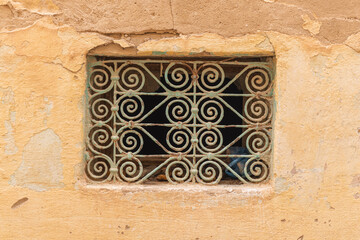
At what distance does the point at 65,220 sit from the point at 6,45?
3.73 ft

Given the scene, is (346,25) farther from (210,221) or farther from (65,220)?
(65,220)

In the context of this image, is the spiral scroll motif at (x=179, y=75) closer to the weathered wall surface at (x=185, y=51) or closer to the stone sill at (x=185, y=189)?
the weathered wall surface at (x=185, y=51)

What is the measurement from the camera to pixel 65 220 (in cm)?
244

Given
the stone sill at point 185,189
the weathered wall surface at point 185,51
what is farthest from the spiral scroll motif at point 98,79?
the stone sill at point 185,189

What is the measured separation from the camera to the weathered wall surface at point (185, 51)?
2422mm

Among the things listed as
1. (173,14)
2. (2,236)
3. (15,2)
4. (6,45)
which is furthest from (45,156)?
(173,14)

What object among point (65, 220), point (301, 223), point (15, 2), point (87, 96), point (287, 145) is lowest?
point (301, 223)

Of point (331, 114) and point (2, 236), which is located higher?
point (331, 114)

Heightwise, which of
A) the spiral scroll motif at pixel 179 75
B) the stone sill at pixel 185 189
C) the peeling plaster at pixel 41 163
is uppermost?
the spiral scroll motif at pixel 179 75

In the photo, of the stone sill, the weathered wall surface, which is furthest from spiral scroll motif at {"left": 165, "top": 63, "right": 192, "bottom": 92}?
the stone sill

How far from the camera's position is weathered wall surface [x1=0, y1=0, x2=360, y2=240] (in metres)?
2.42

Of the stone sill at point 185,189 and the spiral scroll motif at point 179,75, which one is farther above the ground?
the spiral scroll motif at point 179,75

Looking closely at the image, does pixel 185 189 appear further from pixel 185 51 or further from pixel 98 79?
pixel 98 79

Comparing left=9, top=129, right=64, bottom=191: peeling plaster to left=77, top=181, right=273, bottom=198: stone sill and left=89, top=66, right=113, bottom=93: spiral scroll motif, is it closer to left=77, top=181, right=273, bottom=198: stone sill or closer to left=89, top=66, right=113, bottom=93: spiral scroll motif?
left=77, top=181, right=273, bottom=198: stone sill
